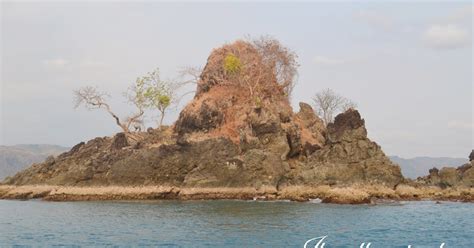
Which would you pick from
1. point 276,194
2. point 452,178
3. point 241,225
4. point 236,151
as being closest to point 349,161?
point 276,194

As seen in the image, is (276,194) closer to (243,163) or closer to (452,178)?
(243,163)

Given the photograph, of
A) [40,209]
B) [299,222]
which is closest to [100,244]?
[299,222]

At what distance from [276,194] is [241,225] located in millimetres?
27466

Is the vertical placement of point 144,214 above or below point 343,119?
below

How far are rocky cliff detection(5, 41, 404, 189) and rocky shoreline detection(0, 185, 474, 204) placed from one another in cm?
115

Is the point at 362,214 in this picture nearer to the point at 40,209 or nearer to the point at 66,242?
the point at 66,242

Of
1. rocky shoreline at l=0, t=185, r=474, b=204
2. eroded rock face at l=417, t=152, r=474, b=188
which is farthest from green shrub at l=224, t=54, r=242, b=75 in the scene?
eroded rock face at l=417, t=152, r=474, b=188

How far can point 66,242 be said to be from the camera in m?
35.5

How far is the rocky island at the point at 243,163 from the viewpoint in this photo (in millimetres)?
70562

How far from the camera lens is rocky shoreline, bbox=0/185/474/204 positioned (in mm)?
65625

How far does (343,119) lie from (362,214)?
27.8m

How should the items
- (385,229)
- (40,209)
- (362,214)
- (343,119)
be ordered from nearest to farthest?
(385,229) → (362,214) → (40,209) → (343,119)

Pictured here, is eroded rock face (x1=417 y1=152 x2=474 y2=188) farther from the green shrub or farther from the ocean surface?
the green shrub

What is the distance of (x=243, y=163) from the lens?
7269cm
